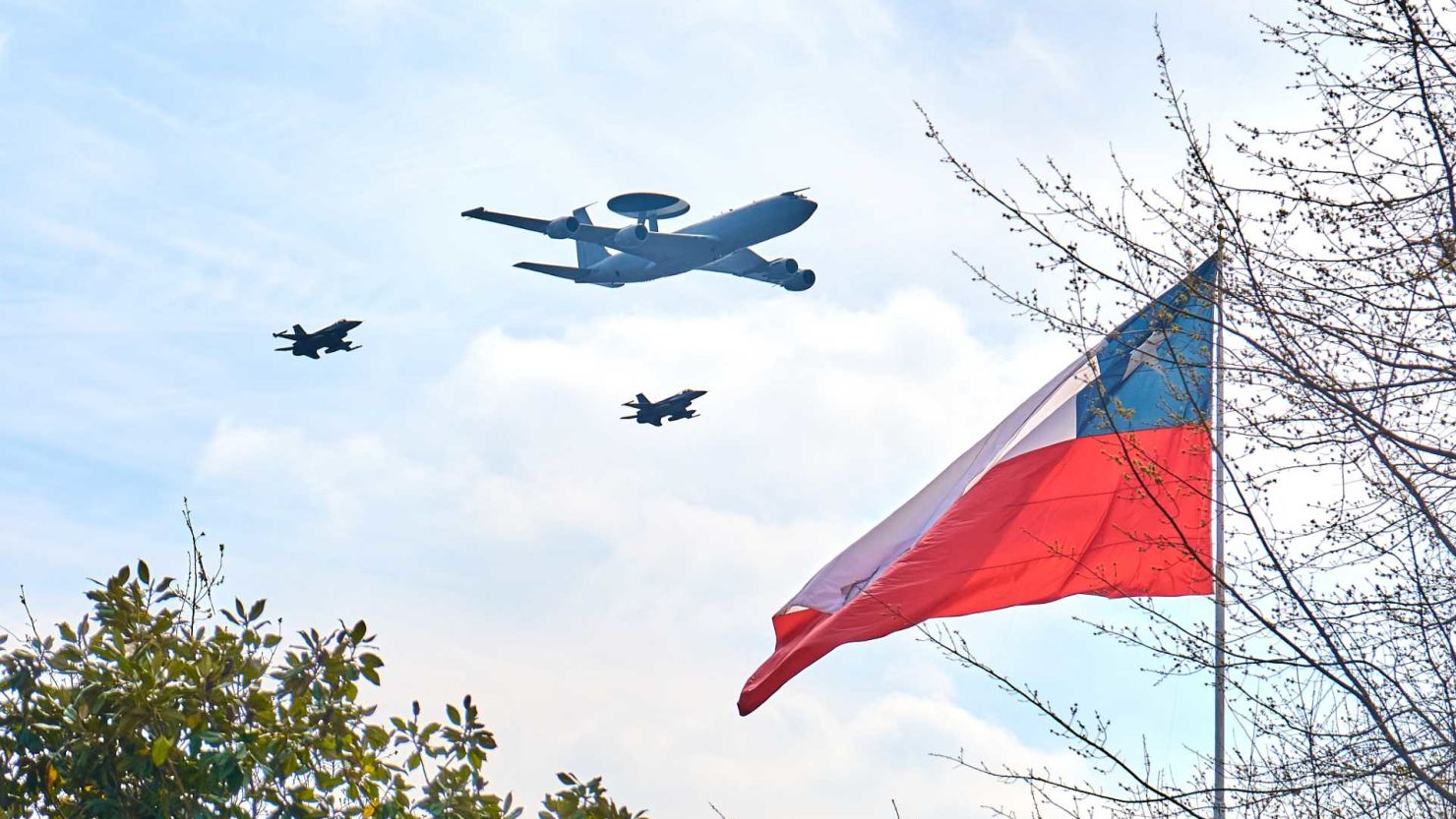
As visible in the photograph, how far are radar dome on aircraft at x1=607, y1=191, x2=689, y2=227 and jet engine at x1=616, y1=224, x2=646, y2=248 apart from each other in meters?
2.46

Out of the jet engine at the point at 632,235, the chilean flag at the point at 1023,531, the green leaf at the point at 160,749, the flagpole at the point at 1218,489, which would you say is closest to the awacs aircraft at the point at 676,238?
the jet engine at the point at 632,235

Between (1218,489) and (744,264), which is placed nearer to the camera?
(1218,489)

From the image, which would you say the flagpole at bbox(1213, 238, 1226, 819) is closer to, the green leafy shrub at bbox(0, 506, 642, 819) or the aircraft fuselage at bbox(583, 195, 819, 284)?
the green leafy shrub at bbox(0, 506, 642, 819)

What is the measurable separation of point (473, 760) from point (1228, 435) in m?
4.77

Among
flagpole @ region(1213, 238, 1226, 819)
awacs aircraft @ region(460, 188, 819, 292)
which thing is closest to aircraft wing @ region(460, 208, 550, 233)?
awacs aircraft @ region(460, 188, 819, 292)

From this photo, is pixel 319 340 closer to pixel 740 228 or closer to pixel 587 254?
pixel 740 228

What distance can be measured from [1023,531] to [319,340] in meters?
29.7

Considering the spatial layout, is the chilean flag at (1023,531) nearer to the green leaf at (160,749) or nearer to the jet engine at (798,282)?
the green leaf at (160,749)

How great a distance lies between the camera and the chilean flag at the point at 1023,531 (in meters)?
12.4

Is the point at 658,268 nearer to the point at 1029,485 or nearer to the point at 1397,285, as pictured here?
the point at 1029,485

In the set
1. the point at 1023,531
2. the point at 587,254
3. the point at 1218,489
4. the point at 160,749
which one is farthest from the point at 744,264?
the point at 160,749

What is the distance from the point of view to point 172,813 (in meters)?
7.02

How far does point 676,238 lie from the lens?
53250 mm

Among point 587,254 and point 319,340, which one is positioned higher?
point 587,254
